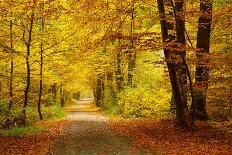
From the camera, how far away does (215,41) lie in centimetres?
2241

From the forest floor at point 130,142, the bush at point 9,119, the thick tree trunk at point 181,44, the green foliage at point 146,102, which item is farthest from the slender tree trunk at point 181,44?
the bush at point 9,119

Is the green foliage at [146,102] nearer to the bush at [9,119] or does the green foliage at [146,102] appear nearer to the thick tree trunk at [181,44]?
the thick tree trunk at [181,44]

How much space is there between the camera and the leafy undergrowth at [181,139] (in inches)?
495

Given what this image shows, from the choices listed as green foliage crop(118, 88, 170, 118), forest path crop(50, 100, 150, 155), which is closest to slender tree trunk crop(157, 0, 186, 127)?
forest path crop(50, 100, 150, 155)

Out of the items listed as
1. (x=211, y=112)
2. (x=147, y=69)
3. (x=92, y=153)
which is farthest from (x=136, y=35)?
(x=147, y=69)

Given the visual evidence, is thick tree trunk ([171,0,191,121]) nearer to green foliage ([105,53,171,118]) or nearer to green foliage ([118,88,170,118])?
green foliage ([105,53,171,118])

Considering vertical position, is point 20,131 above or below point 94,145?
above

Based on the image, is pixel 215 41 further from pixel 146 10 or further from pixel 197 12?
pixel 197 12

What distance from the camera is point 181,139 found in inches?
579

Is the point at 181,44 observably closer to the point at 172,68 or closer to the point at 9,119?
the point at 172,68

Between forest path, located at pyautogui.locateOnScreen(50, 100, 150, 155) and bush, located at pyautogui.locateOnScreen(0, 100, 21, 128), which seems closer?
forest path, located at pyautogui.locateOnScreen(50, 100, 150, 155)

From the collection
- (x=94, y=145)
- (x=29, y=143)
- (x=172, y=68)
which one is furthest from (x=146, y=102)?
(x=29, y=143)

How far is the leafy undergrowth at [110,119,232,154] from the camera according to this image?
12.6 meters

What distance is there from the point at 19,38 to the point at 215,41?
472 inches
